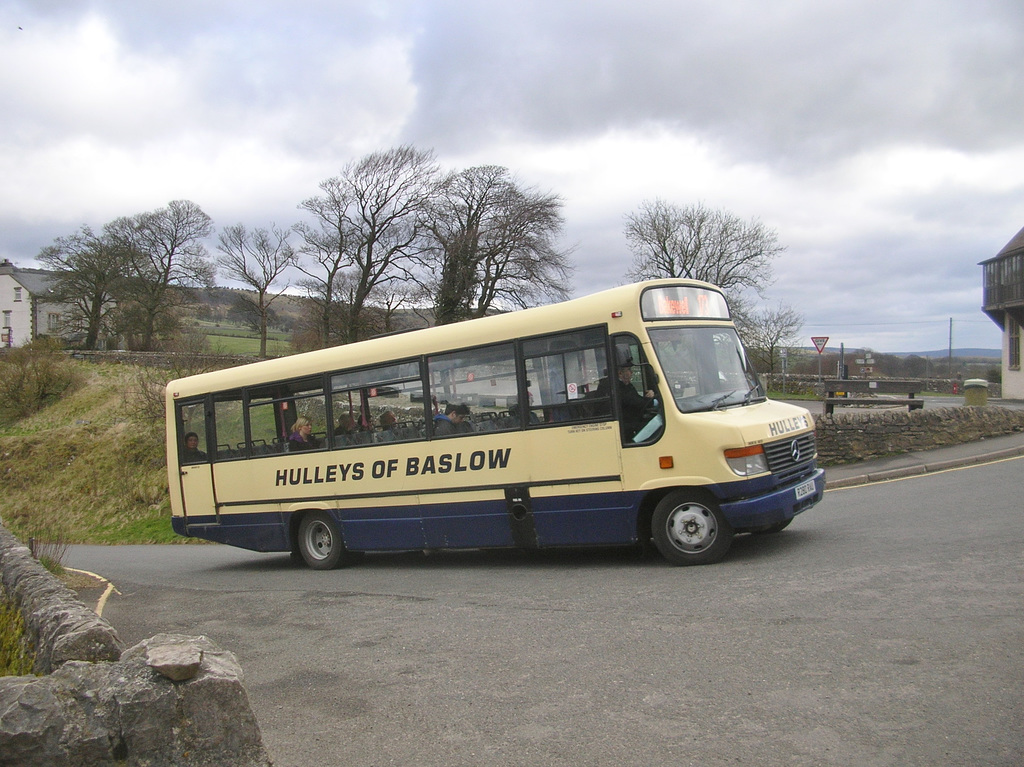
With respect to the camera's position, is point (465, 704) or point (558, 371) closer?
point (465, 704)

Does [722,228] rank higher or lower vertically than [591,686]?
higher

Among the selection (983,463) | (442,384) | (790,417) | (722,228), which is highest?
(722,228)

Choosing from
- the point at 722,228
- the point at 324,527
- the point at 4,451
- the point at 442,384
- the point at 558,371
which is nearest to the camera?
the point at 558,371

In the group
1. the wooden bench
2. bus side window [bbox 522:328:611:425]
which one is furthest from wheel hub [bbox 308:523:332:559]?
the wooden bench

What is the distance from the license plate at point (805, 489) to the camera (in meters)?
8.68

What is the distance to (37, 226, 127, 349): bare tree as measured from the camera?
202 feet

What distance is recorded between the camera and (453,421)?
10.1 meters

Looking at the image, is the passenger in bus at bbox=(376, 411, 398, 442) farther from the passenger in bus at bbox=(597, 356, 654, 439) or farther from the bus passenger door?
the bus passenger door

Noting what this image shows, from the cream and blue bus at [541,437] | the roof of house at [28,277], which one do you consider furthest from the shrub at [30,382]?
the roof of house at [28,277]

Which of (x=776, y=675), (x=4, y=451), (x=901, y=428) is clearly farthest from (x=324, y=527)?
(x=4, y=451)

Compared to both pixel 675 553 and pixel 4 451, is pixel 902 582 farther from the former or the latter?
pixel 4 451

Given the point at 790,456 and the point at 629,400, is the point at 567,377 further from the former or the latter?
the point at 790,456

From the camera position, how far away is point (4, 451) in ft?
122

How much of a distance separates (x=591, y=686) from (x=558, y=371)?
450 centimetres
